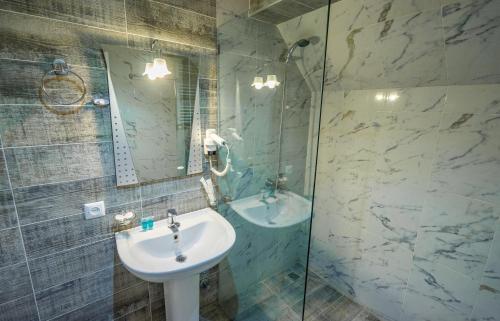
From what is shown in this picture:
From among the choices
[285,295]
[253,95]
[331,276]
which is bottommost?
[331,276]

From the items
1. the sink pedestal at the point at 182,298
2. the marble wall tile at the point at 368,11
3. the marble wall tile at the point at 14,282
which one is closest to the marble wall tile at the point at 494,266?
the marble wall tile at the point at 368,11

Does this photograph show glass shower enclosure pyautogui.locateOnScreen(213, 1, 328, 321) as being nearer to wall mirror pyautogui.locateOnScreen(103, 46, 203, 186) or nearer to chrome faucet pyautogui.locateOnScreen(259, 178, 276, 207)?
chrome faucet pyautogui.locateOnScreen(259, 178, 276, 207)

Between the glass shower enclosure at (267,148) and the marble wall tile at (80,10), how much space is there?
2.01 ft

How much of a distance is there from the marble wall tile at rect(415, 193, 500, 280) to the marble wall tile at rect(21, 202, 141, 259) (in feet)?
6.36

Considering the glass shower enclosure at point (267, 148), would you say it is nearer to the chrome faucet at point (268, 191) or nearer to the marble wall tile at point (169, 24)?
the chrome faucet at point (268, 191)

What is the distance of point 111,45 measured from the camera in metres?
1.21

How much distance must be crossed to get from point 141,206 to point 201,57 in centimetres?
103

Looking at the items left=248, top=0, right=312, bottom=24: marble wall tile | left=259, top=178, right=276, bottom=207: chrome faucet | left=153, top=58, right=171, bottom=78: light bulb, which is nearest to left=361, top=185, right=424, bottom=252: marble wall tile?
left=259, top=178, right=276, bottom=207: chrome faucet

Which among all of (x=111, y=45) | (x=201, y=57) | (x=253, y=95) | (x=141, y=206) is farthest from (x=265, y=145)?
(x=111, y=45)

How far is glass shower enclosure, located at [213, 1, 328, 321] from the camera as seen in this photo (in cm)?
150

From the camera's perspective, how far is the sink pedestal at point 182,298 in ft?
4.46

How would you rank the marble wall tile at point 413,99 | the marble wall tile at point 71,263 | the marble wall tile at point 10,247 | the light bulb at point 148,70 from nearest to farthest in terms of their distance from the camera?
the marble wall tile at point 10,247 < the marble wall tile at point 71,263 < the light bulb at point 148,70 < the marble wall tile at point 413,99

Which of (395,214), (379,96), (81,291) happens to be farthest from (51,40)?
(395,214)

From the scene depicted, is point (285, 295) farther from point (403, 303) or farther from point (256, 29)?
point (256, 29)
